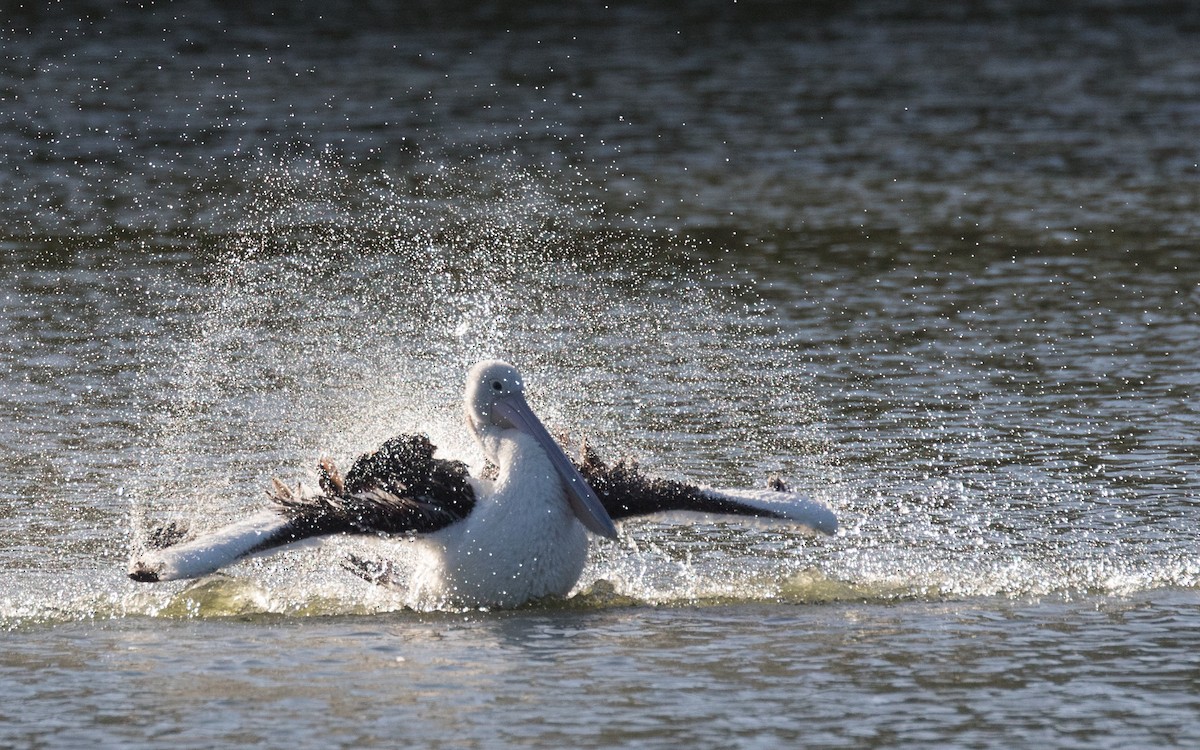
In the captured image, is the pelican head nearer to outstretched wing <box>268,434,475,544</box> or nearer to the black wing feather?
the black wing feather

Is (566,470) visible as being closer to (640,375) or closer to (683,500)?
(683,500)

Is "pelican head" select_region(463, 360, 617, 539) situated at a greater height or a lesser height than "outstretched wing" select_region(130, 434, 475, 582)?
greater

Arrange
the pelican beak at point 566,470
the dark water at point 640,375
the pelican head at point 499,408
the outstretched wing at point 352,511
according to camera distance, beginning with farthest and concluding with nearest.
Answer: the pelican head at point 499,408 < the pelican beak at point 566,470 < the outstretched wing at point 352,511 < the dark water at point 640,375

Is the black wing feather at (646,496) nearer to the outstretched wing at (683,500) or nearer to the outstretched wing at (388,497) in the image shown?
the outstretched wing at (683,500)

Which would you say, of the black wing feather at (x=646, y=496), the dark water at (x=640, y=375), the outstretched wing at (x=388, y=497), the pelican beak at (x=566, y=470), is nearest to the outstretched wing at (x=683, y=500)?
the black wing feather at (x=646, y=496)

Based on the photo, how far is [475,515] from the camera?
390 inches

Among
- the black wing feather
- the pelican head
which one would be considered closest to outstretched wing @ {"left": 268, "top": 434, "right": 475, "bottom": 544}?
the pelican head

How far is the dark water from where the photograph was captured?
8.78m

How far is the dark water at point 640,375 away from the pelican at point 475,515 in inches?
9.1

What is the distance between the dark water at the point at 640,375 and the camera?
8.78m

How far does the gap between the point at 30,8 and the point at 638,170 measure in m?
20.6

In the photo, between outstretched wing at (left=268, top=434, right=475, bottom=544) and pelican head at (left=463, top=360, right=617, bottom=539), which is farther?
pelican head at (left=463, top=360, right=617, bottom=539)

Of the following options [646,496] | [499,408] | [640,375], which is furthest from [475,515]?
[640,375]

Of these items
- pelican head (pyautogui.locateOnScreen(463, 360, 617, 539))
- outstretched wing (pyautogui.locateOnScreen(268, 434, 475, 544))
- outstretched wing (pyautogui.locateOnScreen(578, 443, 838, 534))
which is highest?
pelican head (pyautogui.locateOnScreen(463, 360, 617, 539))
